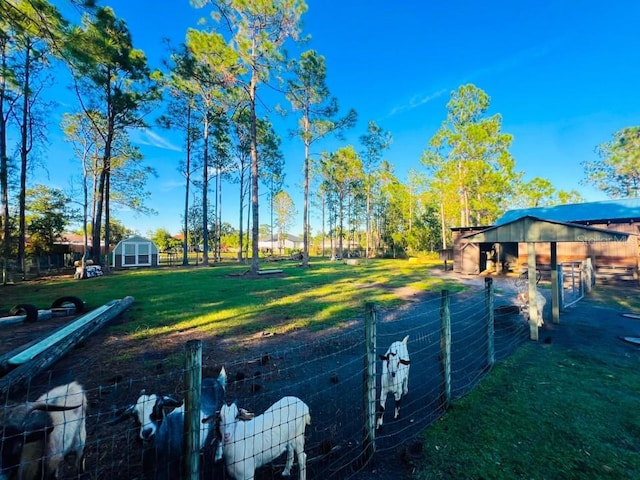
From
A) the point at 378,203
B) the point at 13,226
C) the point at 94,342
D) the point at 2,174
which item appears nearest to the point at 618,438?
the point at 94,342

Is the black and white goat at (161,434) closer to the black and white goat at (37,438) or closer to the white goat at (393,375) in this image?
the black and white goat at (37,438)

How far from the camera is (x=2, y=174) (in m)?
11.4

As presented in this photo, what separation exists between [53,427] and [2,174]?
51.3 feet

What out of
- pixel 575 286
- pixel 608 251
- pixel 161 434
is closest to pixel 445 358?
pixel 161 434

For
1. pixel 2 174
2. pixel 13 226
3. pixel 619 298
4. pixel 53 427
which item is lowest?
pixel 619 298

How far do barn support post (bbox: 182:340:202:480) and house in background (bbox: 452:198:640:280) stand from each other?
1193 centimetres

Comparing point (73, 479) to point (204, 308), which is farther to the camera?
point (204, 308)

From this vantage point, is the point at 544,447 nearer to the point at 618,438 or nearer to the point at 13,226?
the point at 618,438

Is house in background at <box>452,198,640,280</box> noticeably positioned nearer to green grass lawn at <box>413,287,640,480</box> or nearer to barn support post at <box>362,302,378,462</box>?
green grass lawn at <box>413,287,640,480</box>

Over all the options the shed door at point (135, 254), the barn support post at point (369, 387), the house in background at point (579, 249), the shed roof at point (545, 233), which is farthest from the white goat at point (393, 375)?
the shed door at point (135, 254)

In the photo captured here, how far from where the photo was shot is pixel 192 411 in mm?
1616

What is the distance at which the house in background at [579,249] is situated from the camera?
13891 millimetres

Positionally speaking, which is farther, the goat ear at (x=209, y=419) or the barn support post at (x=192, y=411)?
the goat ear at (x=209, y=419)

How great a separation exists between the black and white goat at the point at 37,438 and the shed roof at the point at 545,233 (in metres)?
4.93
